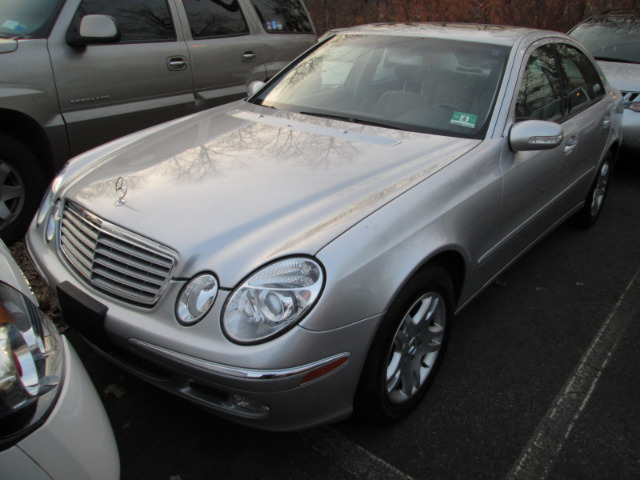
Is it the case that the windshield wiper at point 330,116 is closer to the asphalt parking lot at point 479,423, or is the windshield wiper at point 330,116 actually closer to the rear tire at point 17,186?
the asphalt parking lot at point 479,423

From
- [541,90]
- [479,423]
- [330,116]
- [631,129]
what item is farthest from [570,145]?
[631,129]

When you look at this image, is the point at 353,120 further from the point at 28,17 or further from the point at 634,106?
the point at 634,106

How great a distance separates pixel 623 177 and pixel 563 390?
4.09 m

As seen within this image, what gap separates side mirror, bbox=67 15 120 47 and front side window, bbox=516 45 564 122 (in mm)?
2833

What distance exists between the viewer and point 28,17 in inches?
151

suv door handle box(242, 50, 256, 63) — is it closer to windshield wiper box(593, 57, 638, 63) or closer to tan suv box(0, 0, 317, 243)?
tan suv box(0, 0, 317, 243)

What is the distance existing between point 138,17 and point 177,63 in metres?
0.45

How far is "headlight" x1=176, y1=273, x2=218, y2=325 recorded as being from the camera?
1.85m

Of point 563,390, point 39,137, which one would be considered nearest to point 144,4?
point 39,137

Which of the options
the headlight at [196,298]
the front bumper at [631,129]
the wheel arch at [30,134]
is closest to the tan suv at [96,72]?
the wheel arch at [30,134]

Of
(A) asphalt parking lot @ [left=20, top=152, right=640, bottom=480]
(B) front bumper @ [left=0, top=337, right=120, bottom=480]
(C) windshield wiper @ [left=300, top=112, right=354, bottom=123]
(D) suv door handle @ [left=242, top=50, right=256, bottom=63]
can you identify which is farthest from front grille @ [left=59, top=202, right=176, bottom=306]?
(D) suv door handle @ [left=242, top=50, right=256, bottom=63]

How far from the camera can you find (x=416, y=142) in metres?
2.68

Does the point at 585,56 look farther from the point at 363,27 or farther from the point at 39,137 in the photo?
the point at 39,137

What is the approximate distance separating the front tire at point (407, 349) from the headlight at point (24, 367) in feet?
3.52
